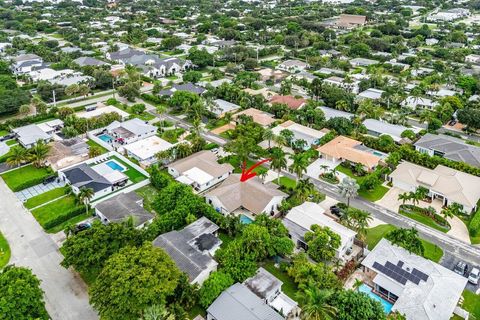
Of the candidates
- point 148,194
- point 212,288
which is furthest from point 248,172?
point 212,288

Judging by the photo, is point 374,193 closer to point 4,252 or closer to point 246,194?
point 246,194

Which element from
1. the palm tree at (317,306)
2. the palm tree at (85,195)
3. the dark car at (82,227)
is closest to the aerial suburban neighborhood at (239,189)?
the palm tree at (317,306)

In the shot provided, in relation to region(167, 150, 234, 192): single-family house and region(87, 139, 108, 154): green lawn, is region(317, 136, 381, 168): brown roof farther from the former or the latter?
region(87, 139, 108, 154): green lawn

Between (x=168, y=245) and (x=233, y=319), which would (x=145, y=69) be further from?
(x=233, y=319)

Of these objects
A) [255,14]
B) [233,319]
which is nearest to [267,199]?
[233,319]

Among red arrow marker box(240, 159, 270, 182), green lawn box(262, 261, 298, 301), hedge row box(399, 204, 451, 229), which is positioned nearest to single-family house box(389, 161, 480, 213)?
hedge row box(399, 204, 451, 229)
